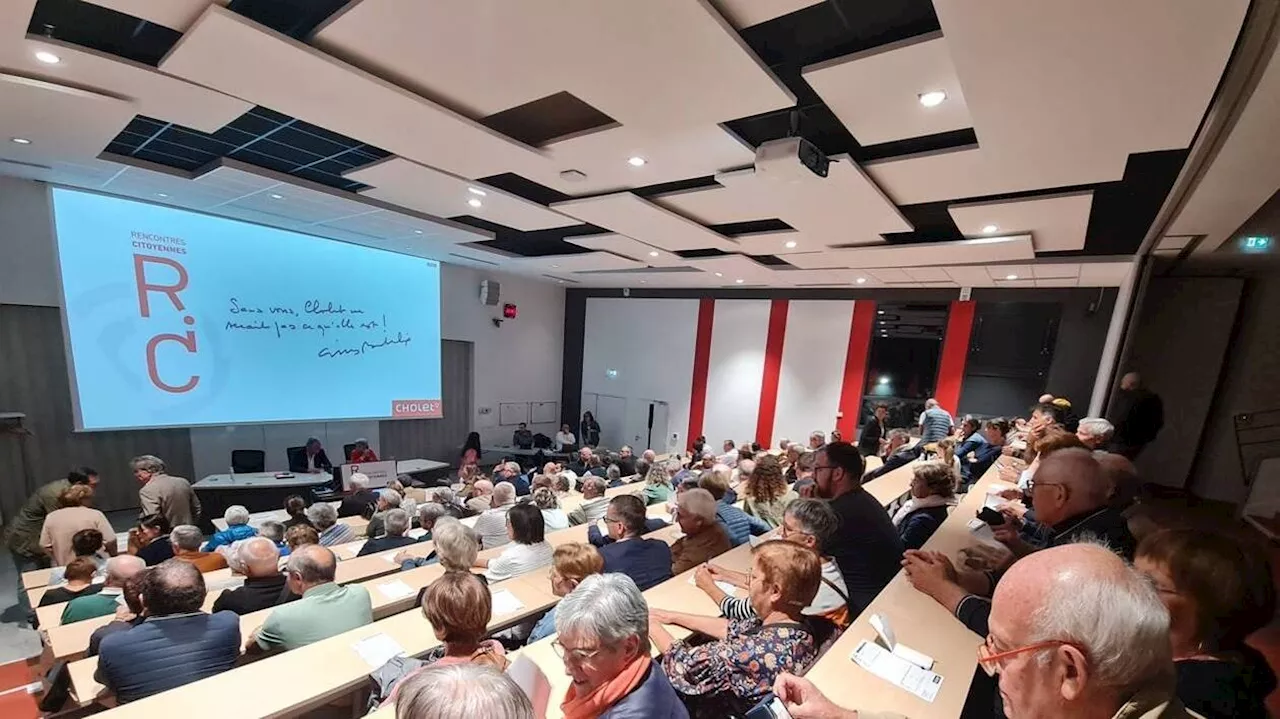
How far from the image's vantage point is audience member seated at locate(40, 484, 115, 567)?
3850 millimetres

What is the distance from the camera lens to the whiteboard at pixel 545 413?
11.5 m

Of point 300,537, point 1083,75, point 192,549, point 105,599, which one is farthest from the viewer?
point 192,549

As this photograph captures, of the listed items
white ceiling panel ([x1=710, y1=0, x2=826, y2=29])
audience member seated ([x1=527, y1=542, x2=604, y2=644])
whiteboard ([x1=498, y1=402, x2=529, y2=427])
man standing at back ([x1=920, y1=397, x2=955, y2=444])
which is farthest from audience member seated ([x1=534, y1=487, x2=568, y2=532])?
whiteboard ([x1=498, y1=402, x2=529, y2=427])

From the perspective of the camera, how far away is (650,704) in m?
1.28

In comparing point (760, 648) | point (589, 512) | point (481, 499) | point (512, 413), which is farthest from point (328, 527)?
point (512, 413)

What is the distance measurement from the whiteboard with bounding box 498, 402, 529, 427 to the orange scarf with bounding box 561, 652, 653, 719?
9.83 m

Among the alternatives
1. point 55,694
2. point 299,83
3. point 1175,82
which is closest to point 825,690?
point 1175,82

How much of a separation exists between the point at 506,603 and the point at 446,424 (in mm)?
8053

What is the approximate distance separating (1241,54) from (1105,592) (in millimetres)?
2308

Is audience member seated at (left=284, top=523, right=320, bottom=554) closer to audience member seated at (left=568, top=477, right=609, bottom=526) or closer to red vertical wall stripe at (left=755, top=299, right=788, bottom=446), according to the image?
audience member seated at (left=568, top=477, right=609, bottom=526)

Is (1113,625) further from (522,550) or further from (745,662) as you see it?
(522,550)

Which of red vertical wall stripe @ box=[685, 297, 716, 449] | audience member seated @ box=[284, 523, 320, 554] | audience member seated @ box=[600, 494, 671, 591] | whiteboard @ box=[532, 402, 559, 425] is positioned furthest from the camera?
whiteboard @ box=[532, 402, 559, 425]

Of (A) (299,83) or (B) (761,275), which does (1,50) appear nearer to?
(A) (299,83)

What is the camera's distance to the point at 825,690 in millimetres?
1425
